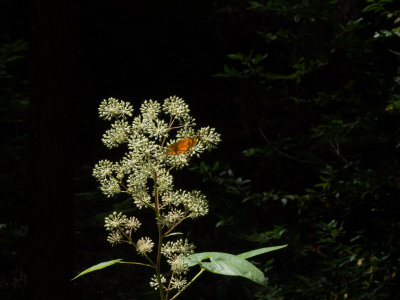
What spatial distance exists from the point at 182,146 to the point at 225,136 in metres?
5.23

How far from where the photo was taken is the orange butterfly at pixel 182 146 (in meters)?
Result: 1.10

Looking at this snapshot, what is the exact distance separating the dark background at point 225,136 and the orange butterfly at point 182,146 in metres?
1.80

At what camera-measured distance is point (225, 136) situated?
632 centimetres

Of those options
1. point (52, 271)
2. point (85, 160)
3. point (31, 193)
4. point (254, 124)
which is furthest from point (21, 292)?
point (254, 124)

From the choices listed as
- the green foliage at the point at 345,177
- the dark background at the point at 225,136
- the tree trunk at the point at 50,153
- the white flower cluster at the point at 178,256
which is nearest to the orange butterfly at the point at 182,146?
the white flower cluster at the point at 178,256

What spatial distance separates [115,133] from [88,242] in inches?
185

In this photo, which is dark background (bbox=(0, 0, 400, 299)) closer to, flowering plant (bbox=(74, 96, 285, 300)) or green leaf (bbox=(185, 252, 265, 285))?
flowering plant (bbox=(74, 96, 285, 300))

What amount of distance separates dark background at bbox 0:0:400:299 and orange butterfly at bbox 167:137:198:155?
5.91 ft

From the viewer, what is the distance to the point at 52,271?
10.5ft

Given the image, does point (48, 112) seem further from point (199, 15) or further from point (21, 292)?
point (199, 15)

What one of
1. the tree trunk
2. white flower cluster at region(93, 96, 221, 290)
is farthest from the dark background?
white flower cluster at region(93, 96, 221, 290)

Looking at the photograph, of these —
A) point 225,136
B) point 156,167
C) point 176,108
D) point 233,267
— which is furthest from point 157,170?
point 225,136

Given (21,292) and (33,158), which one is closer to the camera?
(33,158)

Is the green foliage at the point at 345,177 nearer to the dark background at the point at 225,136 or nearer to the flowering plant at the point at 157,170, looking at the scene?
the dark background at the point at 225,136
